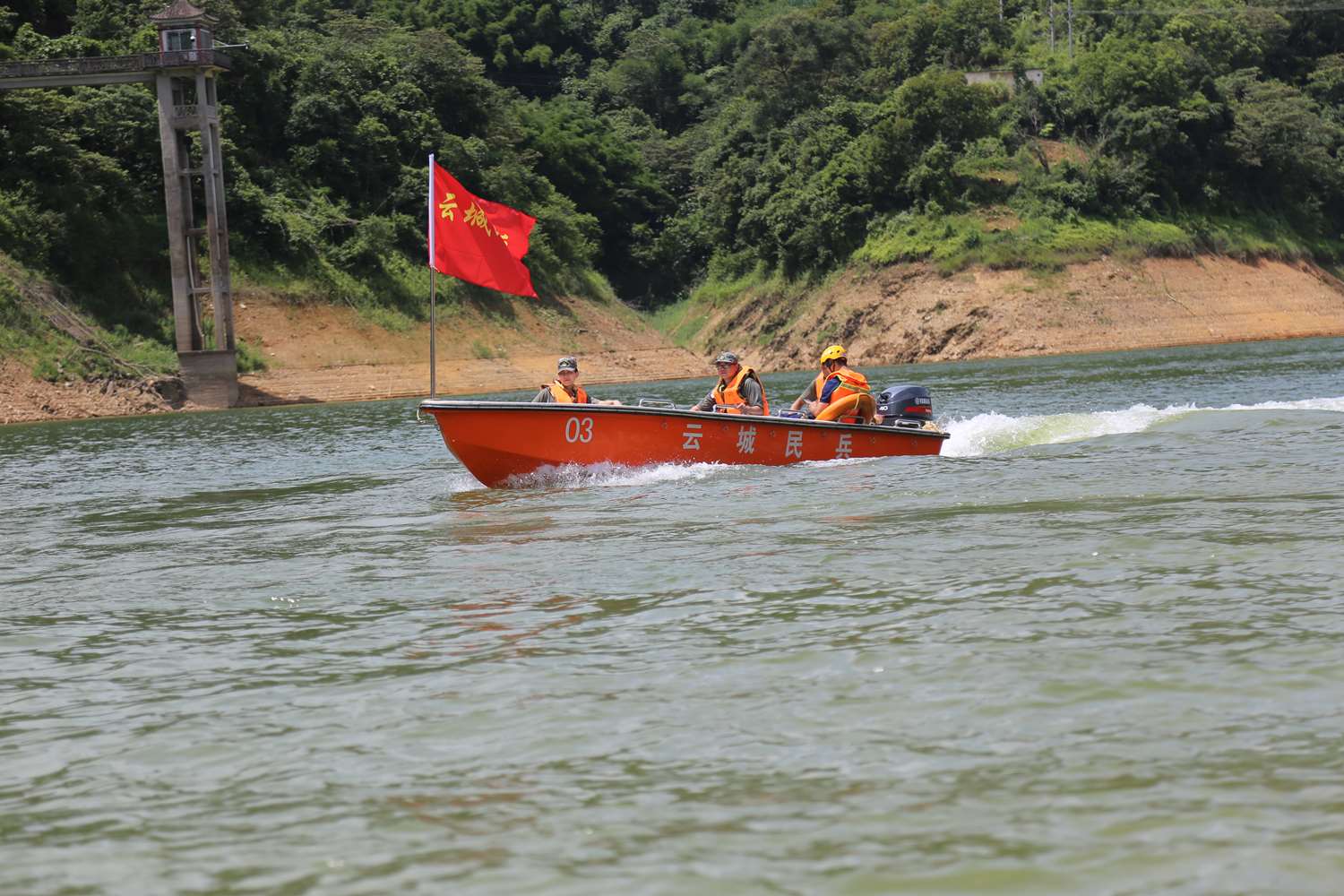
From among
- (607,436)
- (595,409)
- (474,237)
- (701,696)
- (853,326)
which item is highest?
(474,237)

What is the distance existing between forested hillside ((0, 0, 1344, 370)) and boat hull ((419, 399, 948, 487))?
4118 cm

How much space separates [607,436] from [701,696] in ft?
34.6

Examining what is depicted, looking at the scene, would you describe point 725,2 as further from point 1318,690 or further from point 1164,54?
point 1318,690

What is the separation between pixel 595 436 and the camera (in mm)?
17656

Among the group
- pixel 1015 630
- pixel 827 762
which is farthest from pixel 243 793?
pixel 1015 630

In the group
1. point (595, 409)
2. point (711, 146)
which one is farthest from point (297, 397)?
point (711, 146)

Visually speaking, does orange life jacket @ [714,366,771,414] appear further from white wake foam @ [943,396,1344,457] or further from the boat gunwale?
white wake foam @ [943,396,1344,457]

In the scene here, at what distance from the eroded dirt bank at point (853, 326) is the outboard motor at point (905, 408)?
3729cm

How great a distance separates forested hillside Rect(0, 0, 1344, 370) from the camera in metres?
Result: 60.6

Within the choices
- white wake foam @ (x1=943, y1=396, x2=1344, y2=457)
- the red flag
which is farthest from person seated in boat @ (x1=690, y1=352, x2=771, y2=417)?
the red flag

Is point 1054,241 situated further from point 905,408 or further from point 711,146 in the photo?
point 905,408

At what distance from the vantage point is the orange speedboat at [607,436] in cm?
1745

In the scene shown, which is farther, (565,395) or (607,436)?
(565,395)

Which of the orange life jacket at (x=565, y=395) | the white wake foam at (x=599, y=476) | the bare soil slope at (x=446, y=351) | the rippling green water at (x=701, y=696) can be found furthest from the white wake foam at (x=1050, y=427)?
the bare soil slope at (x=446, y=351)
